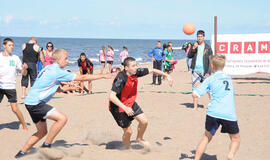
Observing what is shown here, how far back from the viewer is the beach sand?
5367 mm

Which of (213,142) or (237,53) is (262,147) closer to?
(213,142)

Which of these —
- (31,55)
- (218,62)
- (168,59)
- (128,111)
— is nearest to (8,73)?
(128,111)

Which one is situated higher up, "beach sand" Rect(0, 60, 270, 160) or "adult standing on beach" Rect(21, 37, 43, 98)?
"adult standing on beach" Rect(21, 37, 43, 98)

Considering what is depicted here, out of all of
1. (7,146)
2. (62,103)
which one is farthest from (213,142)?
(62,103)

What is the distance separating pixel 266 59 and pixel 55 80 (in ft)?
41.1

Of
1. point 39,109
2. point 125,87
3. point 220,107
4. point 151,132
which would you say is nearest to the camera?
point 220,107

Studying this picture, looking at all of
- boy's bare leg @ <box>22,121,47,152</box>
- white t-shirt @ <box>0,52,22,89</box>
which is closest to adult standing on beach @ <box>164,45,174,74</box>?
white t-shirt @ <box>0,52,22,89</box>

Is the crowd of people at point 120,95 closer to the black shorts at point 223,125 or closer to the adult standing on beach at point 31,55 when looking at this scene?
the black shorts at point 223,125

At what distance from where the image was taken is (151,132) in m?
6.93

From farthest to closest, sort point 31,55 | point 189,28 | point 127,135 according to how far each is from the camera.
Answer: point 189,28 < point 31,55 < point 127,135

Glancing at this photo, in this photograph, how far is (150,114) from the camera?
8461mm

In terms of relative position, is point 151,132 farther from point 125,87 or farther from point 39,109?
point 39,109

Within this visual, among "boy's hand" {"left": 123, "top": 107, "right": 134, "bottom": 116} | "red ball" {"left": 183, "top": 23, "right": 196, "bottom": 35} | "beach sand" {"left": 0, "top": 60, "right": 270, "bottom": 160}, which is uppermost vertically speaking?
"red ball" {"left": 183, "top": 23, "right": 196, "bottom": 35}

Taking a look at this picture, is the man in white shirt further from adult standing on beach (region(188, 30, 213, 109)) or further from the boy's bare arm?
adult standing on beach (region(188, 30, 213, 109))
